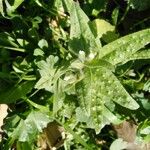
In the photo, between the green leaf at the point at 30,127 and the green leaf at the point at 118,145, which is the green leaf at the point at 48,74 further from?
the green leaf at the point at 118,145

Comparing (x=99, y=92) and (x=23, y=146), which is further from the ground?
(x=99, y=92)

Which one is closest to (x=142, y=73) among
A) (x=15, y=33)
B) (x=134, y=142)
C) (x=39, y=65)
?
(x=134, y=142)

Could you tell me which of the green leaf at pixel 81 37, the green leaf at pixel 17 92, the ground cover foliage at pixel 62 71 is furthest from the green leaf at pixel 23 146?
the green leaf at pixel 81 37

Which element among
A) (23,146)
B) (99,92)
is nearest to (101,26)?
(99,92)

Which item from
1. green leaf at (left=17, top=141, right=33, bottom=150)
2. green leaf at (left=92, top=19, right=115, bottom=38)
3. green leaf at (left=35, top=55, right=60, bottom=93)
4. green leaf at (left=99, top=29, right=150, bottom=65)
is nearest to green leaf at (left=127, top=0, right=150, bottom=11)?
green leaf at (left=92, top=19, right=115, bottom=38)

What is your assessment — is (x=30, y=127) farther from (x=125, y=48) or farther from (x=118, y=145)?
(x=125, y=48)

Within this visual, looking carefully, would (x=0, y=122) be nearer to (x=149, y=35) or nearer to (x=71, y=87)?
(x=71, y=87)
